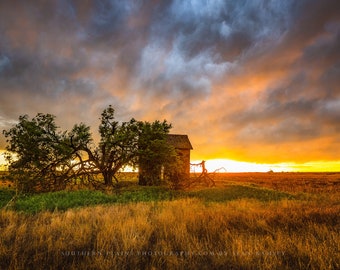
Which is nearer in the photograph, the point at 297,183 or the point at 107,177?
the point at 107,177

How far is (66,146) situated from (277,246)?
18.9 m

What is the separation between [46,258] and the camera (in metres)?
4.93

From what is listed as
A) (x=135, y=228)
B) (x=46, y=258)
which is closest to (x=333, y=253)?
(x=135, y=228)

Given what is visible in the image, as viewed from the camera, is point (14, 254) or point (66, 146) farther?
point (66, 146)

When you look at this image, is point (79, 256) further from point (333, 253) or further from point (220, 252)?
point (333, 253)

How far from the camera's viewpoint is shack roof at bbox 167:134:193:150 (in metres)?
31.0

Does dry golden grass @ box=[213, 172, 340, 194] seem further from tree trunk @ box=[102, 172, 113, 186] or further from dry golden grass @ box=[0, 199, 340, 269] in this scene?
dry golden grass @ box=[0, 199, 340, 269]

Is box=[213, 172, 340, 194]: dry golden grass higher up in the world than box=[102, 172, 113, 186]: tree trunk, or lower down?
lower down

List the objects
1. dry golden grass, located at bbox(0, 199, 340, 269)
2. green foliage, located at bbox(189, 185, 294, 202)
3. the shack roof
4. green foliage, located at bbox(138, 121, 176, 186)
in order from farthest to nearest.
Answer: the shack roof
green foliage, located at bbox(138, 121, 176, 186)
green foliage, located at bbox(189, 185, 294, 202)
dry golden grass, located at bbox(0, 199, 340, 269)

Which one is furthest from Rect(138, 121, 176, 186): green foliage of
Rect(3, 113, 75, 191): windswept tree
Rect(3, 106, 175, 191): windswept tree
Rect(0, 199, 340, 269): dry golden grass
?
Rect(0, 199, 340, 269): dry golden grass

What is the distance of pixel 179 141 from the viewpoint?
104 feet

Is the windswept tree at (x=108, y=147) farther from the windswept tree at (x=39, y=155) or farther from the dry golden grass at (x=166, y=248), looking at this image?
the dry golden grass at (x=166, y=248)

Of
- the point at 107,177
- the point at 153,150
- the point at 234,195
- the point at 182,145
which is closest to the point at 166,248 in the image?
the point at 234,195

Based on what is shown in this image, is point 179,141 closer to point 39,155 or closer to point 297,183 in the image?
point 39,155
